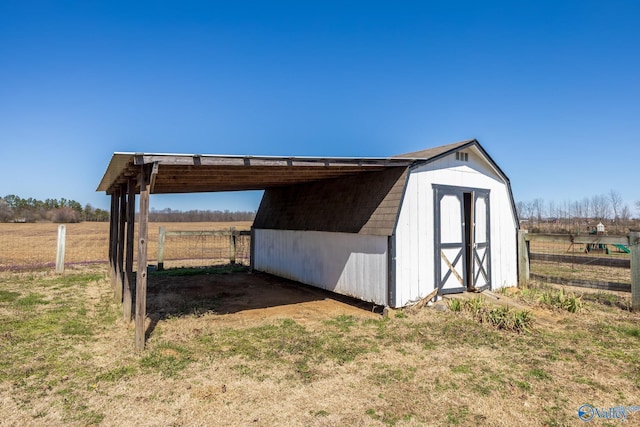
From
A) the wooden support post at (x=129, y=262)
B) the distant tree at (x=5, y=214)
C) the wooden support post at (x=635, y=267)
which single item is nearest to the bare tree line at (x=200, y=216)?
the distant tree at (x=5, y=214)

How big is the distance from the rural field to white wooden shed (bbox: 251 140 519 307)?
831 mm

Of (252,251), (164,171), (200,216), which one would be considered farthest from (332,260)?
(200,216)

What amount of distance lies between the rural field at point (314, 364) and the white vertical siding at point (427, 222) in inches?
29.5

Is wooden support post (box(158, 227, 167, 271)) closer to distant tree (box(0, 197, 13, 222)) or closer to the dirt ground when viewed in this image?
the dirt ground

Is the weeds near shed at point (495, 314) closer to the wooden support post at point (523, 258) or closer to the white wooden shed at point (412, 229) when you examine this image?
the white wooden shed at point (412, 229)

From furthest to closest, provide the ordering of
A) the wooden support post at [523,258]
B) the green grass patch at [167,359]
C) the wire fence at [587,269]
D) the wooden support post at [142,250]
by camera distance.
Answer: the wooden support post at [523,258] → the wire fence at [587,269] → the wooden support post at [142,250] → the green grass patch at [167,359]

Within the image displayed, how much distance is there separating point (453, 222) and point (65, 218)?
A: 57976 mm

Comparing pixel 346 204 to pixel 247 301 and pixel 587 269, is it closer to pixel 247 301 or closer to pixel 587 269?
pixel 247 301

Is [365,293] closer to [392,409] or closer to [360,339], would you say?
[360,339]

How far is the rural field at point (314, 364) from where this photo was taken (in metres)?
3.48

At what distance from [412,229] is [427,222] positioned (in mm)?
526

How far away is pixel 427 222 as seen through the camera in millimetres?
7852

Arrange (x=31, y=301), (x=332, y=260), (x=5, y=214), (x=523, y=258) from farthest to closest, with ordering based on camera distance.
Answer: (x=5, y=214) < (x=523, y=258) < (x=332, y=260) < (x=31, y=301)

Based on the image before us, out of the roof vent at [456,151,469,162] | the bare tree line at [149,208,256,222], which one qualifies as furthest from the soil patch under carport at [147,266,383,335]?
the bare tree line at [149,208,256,222]
